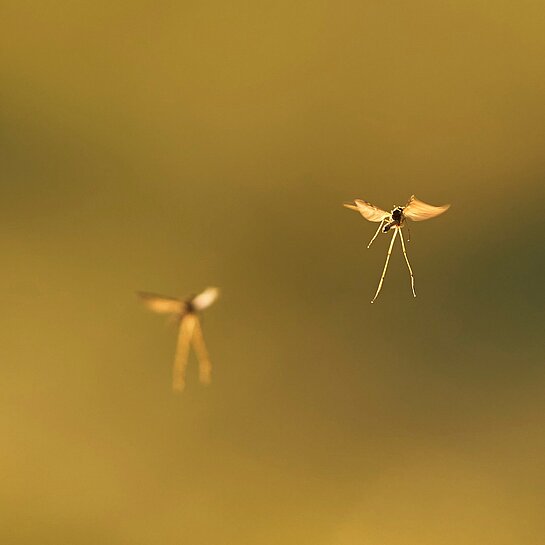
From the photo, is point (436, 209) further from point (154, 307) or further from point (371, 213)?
point (154, 307)

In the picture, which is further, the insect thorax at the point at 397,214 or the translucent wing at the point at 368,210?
the insect thorax at the point at 397,214

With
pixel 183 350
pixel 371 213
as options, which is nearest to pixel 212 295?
pixel 183 350

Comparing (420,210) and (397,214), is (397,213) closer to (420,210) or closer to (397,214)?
(397,214)

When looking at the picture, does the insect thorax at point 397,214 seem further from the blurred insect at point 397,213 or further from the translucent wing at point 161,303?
the translucent wing at point 161,303

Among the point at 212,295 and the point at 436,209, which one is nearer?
the point at 436,209

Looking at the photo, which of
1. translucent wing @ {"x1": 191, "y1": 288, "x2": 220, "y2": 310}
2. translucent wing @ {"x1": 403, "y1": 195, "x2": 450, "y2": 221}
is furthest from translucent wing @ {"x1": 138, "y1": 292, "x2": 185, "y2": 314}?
translucent wing @ {"x1": 403, "y1": 195, "x2": 450, "y2": 221}

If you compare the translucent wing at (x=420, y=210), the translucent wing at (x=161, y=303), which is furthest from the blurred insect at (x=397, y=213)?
the translucent wing at (x=161, y=303)
